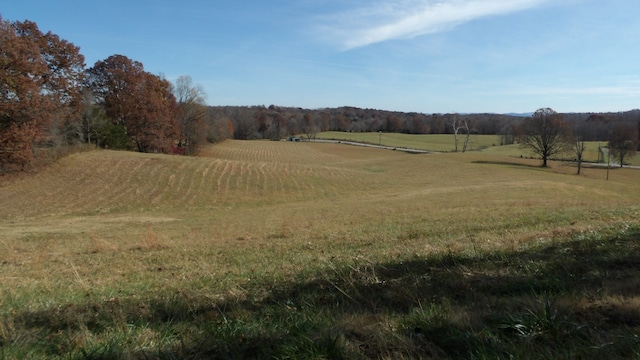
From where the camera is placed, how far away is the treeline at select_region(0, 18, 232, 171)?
3244 centimetres

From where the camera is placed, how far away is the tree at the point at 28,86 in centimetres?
3159

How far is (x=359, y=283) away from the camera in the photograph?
16.1 ft

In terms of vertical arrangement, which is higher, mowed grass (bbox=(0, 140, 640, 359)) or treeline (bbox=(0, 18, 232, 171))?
treeline (bbox=(0, 18, 232, 171))

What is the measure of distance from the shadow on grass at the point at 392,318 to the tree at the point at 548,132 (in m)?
70.1

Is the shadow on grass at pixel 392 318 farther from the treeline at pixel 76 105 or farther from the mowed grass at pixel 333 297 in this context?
the treeline at pixel 76 105

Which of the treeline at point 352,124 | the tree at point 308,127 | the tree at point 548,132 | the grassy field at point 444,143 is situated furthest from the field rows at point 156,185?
the tree at point 308,127

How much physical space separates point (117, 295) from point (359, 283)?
339 cm

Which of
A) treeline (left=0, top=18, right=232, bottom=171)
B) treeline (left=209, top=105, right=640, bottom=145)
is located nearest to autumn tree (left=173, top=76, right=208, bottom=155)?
treeline (left=0, top=18, right=232, bottom=171)

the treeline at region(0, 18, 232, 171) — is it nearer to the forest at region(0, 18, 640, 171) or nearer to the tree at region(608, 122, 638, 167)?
the forest at region(0, 18, 640, 171)

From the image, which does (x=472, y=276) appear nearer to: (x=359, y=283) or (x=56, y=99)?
(x=359, y=283)

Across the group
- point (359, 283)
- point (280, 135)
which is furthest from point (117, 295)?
point (280, 135)

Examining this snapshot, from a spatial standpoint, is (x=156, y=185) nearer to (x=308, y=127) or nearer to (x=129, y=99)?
(x=129, y=99)

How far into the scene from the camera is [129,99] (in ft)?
185

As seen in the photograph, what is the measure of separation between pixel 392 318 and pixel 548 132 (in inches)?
2907
